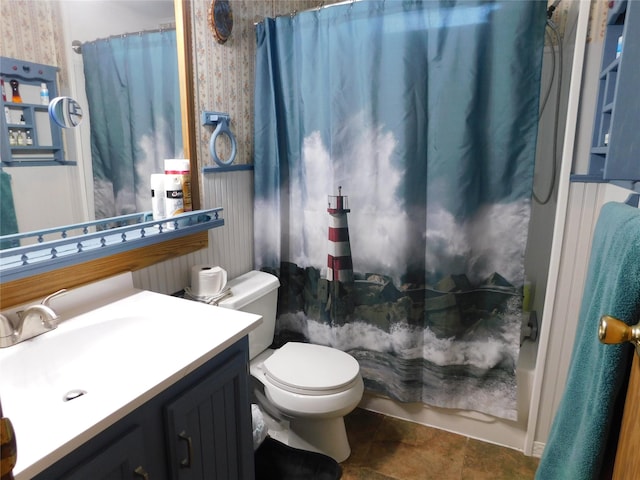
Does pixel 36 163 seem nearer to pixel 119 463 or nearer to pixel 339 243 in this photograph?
pixel 119 463

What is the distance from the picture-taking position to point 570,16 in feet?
5.97

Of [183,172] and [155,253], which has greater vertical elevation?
[183,172]

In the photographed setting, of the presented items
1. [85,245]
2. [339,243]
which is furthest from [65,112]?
[339,243]

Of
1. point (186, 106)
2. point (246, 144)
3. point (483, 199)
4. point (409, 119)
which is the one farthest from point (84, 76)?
point (483, 199)

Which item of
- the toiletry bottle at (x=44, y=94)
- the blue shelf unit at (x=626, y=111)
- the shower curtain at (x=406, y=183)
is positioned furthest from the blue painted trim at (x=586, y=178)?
the toiletry bottle at (x=44, y=94)

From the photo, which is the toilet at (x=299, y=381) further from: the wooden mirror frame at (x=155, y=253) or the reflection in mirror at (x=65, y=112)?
the reflection in mirror at (x=65, y=112)

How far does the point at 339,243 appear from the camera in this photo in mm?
2010

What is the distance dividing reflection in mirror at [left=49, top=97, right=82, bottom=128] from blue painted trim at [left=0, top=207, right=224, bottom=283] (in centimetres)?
31

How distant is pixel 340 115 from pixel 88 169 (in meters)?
1.04

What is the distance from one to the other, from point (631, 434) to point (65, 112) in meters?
1.52

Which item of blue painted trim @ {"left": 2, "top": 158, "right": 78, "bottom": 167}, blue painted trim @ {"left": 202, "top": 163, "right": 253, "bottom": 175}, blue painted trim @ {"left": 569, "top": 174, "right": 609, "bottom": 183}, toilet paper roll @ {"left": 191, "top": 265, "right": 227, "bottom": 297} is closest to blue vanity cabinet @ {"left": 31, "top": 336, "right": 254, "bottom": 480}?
toilet paper roll @ {"left": 191, "top": 265, "right": 227, "bottom": 297}

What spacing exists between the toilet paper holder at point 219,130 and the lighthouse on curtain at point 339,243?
0.49 meters

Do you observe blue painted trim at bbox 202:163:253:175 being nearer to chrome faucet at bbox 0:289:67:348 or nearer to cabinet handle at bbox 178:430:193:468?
chrome faucet at bbox 0:289:67:348

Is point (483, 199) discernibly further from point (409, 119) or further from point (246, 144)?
point (246, 144)
